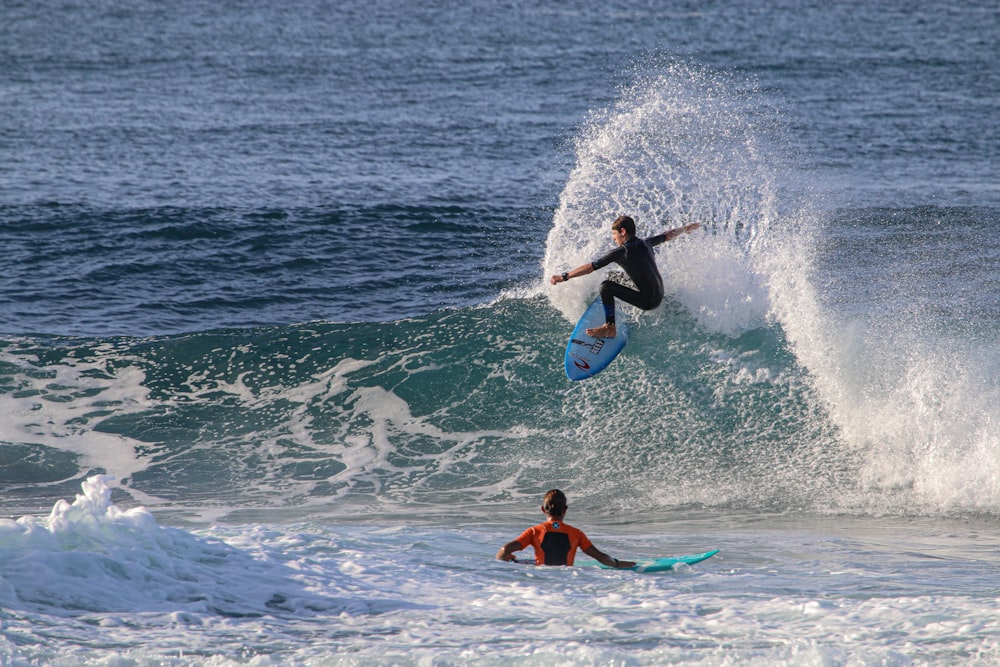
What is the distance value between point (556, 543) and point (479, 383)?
18.7ft

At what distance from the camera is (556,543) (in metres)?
8.46

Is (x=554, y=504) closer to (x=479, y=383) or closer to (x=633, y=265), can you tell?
(x=633, y=265)

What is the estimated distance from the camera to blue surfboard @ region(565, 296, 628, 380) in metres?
12.4

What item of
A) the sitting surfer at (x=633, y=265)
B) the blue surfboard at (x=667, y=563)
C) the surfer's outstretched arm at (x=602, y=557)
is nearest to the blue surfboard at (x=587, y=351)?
the sitting surfer at (x=633, y=265)

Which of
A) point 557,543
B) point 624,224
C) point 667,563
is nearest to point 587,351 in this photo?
point 624,224

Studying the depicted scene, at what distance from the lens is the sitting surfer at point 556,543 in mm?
8391

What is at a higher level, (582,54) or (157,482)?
(582,54)

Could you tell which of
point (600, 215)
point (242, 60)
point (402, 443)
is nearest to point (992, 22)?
point (242, 60)

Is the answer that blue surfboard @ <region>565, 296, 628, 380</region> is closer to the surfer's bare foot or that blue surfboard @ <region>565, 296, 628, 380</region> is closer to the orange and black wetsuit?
the surfer's bare foot

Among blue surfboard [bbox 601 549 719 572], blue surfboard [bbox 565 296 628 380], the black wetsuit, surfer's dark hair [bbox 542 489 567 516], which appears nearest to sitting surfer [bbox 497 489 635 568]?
surfer's dark hair [bbox 542 489 567 516]

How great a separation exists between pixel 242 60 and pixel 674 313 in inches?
984

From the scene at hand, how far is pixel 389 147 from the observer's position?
83.0ft

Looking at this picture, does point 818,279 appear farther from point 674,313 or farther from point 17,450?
point 17,450

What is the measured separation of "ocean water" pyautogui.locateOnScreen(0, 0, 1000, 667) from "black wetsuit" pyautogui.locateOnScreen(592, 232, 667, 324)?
1.87m
